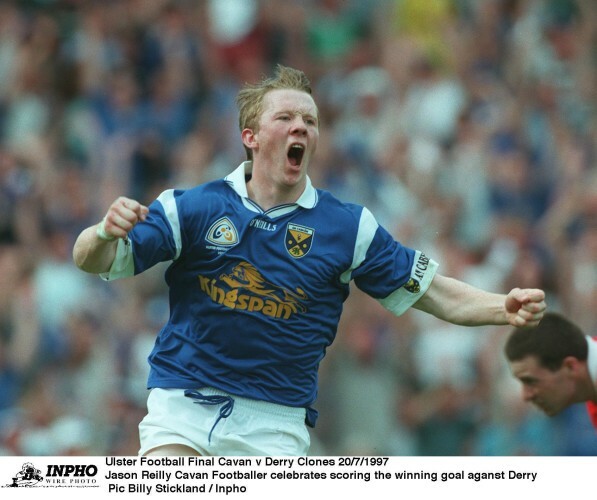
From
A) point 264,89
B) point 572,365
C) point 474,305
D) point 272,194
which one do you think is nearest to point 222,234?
point 272,194

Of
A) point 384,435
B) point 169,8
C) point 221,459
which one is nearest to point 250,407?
point 221,459

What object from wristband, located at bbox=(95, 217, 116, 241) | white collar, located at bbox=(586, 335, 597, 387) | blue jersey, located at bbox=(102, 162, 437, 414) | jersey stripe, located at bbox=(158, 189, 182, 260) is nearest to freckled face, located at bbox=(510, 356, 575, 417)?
white collar, located at bbox=(586, 335, 597, 387)

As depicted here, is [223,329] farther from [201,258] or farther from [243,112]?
[243,112]

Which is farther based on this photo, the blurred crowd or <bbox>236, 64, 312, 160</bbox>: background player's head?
the blurred crowd

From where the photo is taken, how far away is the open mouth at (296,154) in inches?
251

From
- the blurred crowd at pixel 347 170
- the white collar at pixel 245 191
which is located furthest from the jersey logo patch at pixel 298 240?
the blurred crowd at pixel 347 170

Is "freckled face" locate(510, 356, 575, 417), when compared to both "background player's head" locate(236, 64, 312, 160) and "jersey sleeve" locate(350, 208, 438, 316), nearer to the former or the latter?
"jersey sleeve" locate(350, 208, 438, 316)

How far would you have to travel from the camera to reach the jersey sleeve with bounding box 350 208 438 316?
634cm

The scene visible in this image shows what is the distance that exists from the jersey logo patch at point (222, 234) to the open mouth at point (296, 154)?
48 cm

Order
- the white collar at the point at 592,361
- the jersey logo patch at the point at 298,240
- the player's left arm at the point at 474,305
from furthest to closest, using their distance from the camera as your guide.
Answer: the white collar at the point at 592,361 < the jersey logo patch at the point at 298,240 < the player's left arm at the point at 474,305

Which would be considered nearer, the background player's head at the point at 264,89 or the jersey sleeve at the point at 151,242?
the jersey sleeve at the point at 151,242

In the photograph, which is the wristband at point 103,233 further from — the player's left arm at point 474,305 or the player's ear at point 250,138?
the player's left arm at point 474,305

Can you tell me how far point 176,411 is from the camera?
6.15 meters

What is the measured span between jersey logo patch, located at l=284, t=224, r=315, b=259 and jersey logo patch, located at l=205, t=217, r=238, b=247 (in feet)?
0.86
